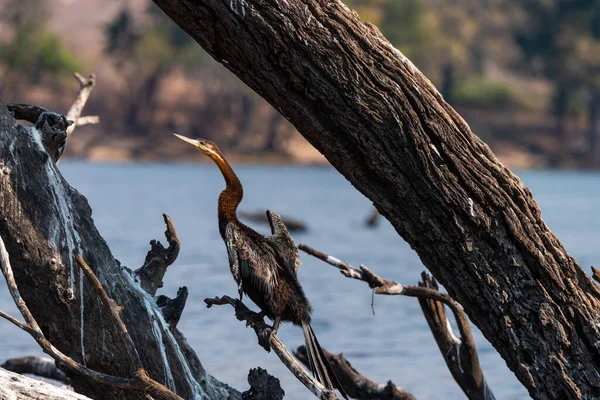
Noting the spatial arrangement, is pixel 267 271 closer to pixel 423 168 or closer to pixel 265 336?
pixel 265 336

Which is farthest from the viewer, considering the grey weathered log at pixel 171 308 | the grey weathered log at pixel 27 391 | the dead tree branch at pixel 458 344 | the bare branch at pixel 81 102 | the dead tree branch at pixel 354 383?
the dead tree branch at pixel 354 383

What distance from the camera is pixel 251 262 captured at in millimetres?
3854

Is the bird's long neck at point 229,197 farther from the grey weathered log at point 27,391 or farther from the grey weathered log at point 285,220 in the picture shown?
the grey weathered log at point 285,220

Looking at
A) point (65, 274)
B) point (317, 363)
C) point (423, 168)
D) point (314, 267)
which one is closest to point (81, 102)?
point (65, 274)

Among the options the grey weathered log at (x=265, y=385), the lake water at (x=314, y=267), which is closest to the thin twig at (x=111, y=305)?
the grey weathered log at (x=265, y=385)

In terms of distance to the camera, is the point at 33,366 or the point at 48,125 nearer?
the point at 48,125

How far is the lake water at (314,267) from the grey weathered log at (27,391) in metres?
4.78

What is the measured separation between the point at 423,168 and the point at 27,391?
4.40 ft

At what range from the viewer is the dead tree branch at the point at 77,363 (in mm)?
2979

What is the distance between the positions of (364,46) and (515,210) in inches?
27.6

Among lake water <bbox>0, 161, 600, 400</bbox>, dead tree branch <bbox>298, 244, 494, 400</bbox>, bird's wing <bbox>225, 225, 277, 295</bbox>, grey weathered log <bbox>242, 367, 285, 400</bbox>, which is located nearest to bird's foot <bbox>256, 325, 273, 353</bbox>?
grey weathered log <bbox>242, 367, 285, 400</bbox>

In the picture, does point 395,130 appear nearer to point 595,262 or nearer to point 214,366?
point 214,366

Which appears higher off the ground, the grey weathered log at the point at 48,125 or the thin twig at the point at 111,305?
the grey weathered log at the point at 48,125

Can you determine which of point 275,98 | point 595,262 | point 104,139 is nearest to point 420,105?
point 275,98
